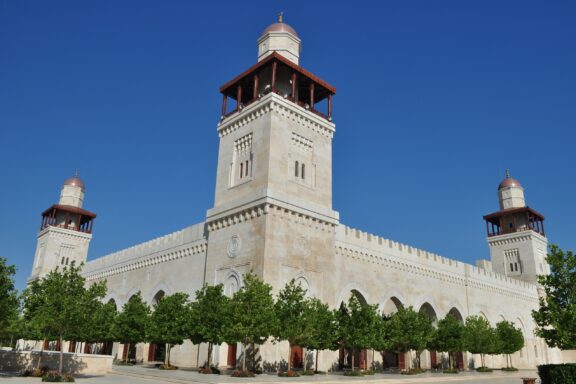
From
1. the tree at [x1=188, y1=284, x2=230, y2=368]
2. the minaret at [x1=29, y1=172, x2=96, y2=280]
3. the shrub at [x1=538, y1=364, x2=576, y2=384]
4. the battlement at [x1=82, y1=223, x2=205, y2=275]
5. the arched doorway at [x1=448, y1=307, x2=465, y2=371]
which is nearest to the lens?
the shrub at [x1=538, y1=364, x2=576, y2=384]

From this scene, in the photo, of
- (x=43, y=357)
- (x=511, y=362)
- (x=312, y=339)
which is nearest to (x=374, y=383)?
(x=312, y=339)

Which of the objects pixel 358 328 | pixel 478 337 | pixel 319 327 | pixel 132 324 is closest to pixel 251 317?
pixel 319 327

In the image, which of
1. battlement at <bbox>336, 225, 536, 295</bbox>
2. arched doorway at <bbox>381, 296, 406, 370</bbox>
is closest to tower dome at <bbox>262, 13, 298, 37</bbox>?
battlement at <bbox>336, 225, 536, 295</bbox>

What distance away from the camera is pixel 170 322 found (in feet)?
92.4

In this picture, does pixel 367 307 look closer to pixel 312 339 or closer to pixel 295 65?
pixel 312 339

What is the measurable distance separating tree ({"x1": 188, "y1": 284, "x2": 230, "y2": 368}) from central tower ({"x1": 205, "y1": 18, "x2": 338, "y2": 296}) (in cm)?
272

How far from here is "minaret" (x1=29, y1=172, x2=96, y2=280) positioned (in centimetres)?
4969

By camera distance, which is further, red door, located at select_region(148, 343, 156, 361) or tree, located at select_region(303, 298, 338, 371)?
red door, located at select_region(148, 343, 156, 361)

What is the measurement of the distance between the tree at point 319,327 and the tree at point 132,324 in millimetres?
11897

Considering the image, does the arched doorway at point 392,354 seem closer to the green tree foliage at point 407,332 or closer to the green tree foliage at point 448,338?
the green tree foliage at point 448,338

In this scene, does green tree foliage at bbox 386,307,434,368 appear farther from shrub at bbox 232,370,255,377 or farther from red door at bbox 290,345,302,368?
shrub at bbox 232,370,255,377

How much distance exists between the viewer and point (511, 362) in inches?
1817

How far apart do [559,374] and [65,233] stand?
4680cm

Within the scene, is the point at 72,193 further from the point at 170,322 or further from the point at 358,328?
the point at 358,328
